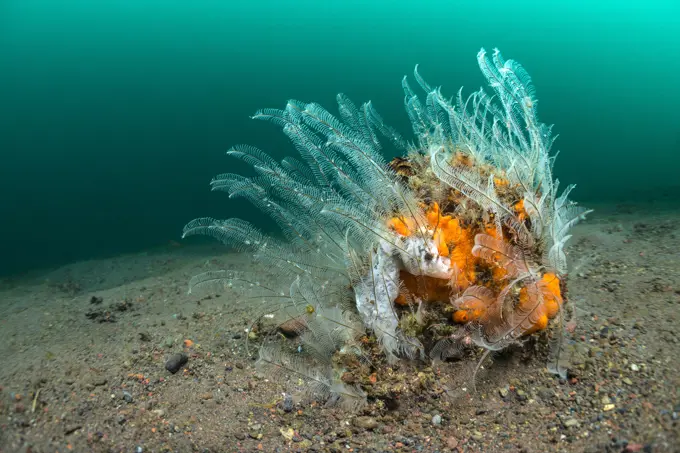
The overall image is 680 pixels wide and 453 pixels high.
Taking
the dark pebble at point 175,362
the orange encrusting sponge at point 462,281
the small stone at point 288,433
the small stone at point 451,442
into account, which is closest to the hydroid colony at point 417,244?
the orange encrusting sponge at point 462,281

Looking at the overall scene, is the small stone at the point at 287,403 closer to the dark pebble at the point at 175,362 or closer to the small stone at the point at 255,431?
the small stone at the point at 255,431

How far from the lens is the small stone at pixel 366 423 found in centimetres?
277

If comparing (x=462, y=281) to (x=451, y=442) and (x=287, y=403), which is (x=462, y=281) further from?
(x=287, y=403)

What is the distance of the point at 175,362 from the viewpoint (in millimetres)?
3514

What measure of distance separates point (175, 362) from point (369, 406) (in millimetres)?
1748

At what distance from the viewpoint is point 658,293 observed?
349cm

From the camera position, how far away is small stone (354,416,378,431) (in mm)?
2768

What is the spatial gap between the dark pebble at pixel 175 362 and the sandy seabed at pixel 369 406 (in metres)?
0.07

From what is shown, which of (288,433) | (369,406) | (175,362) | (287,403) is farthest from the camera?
(175,362)

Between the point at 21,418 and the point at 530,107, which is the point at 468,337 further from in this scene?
the point at 21,418

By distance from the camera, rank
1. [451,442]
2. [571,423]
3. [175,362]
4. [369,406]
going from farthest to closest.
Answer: [175,362] < [369,406] < [451,442] < [571,423]

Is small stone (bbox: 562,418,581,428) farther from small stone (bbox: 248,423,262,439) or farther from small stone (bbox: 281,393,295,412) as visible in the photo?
small stone (bbox: 248,423,262,439)

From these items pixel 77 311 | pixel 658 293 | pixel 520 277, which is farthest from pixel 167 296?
pixel 658 293

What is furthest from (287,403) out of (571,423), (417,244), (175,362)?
(571,423)
